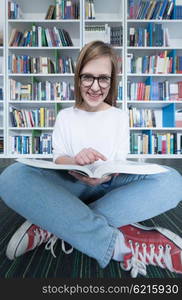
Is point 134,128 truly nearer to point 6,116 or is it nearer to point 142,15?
point 142,15

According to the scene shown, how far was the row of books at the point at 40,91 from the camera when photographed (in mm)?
3152

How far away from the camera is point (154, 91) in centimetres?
316

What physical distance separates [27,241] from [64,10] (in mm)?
2997

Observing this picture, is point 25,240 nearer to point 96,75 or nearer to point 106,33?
point 96,75

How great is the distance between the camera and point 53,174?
85 centimetres

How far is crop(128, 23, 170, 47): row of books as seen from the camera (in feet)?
10.0

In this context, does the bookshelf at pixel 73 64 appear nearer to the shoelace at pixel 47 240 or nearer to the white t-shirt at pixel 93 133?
the white t-shirt at pixel 93 133

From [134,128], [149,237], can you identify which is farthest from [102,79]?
[134,128]

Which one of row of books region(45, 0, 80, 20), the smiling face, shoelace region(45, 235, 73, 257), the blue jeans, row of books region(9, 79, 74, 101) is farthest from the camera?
row of books region(9, 79, 74, 101)

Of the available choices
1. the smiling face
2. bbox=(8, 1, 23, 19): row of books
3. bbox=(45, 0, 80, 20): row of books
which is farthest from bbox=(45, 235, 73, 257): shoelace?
bbox=(8, 1, 23, 19): row of books

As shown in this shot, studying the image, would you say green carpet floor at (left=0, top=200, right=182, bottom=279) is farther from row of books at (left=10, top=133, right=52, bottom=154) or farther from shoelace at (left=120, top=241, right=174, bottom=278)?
row of books at (left=10, top=133, right=52, bottom=154)

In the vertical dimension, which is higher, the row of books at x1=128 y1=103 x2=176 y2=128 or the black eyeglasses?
the row of books at x1=128 y1=103 x2=176 y2=128

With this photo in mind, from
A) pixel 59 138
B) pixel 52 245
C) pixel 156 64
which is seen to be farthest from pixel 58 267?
pixel 156 64

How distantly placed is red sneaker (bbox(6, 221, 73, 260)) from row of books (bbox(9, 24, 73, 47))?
9.00 feet
